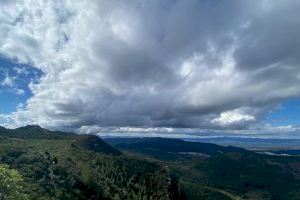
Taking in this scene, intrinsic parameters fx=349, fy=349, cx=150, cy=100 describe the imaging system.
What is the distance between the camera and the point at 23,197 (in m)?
128

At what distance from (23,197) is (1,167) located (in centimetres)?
1424

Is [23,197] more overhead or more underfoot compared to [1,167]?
more underfoot

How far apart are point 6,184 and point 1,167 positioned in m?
9.40

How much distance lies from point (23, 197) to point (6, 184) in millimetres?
8235

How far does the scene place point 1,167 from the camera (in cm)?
13050

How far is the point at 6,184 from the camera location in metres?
124
